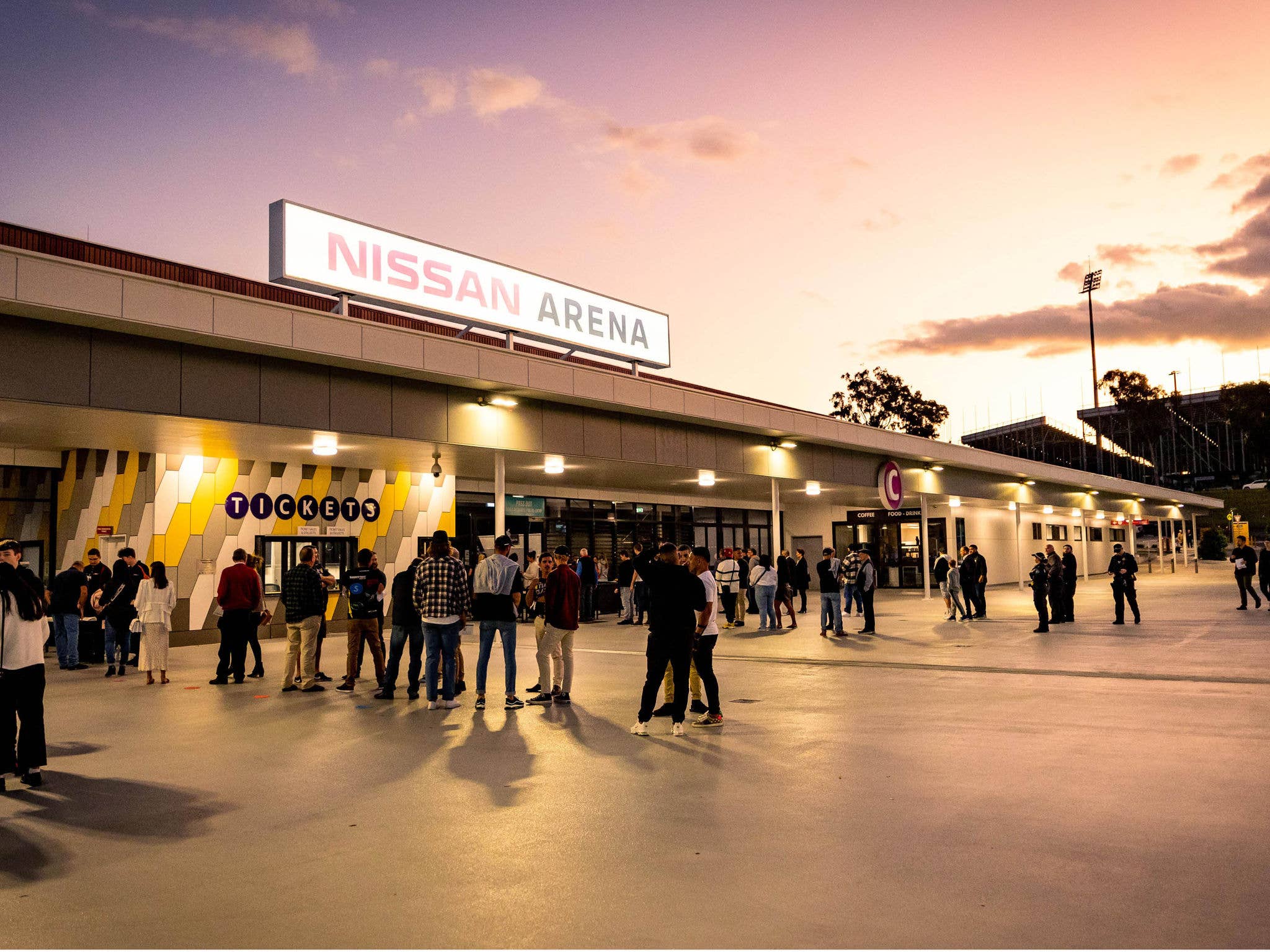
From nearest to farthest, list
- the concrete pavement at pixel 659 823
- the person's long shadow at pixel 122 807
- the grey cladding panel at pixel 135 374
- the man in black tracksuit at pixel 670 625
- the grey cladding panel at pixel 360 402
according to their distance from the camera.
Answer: the concrete pavement at pixel 659 823
the person's long shadow at pixel 122 807
the man in black tracksuit at pixel 670 625
the grey cladding panel at pixel 135 374
the grey cladding panel at pixel 360 402

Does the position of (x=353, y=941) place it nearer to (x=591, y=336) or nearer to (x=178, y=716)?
(x=178, y=716)

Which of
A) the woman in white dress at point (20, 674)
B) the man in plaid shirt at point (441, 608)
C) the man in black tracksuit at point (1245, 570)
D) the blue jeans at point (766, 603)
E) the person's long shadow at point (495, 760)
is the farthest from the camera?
the man in black tracksuit at point (1245, 570)

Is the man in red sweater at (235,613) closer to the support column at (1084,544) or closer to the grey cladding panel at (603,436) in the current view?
the grey cladding panel at (603,436)

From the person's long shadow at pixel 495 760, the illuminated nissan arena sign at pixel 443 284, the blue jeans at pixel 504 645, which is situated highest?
the illuminated nissan arena sign at pixel 443 284

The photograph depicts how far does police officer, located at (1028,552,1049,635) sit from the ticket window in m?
13.7

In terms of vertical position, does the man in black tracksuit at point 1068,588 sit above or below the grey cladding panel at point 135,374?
below

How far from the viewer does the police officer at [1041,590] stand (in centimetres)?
1778

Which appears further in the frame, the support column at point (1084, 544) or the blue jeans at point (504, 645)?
the support column at point (1084, 544)

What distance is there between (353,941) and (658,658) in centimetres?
477

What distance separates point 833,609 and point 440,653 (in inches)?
376

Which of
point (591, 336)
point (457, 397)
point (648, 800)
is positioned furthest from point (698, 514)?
point (648, 800)

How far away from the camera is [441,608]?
9.91 meters

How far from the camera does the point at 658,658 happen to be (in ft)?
27.7

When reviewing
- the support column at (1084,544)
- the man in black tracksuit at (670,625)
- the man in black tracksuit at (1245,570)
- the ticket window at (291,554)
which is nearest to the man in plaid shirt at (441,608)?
the man in black tracksuit at (670,625)
